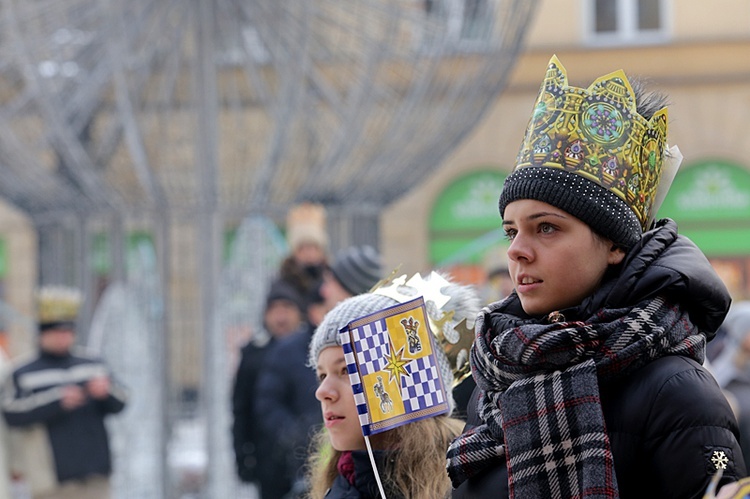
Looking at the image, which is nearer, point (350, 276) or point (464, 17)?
point (350, 276)

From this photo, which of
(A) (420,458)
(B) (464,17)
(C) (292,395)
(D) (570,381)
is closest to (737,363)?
(C) (292,395)

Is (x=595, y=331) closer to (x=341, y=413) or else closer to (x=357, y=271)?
(x=341, y=413)

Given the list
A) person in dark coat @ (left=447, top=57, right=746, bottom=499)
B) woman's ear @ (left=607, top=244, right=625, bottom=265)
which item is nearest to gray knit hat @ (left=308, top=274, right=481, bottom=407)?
person in dark coat @ (left=447, top=57, right=746, bottom=499)

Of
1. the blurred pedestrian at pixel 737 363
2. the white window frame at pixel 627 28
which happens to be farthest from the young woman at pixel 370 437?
the white window frame at pixel 627 28

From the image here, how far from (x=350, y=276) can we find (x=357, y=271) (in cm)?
6

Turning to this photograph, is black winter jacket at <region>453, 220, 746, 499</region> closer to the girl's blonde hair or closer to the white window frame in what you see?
the girl's blonde hair

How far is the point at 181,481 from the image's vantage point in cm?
624

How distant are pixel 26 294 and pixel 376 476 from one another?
1335cm

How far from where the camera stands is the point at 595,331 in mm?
1750

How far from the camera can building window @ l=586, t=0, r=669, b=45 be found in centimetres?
1592

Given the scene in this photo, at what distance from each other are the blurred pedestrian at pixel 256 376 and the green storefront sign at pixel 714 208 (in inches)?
379

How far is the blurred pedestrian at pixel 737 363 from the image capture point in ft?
17.7

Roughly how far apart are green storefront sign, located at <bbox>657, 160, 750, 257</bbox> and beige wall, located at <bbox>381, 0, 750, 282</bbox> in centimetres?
23

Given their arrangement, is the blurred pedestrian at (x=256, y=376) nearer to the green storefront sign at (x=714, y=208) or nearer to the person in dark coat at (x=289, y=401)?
the person in dark coat at (x=289, y=401)
